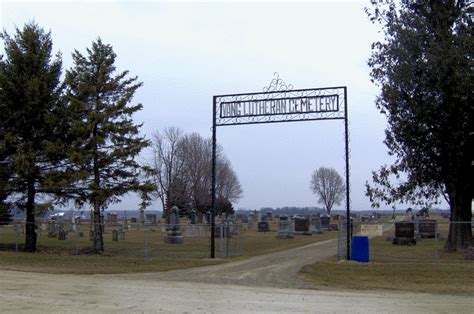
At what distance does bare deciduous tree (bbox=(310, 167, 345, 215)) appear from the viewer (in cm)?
11325

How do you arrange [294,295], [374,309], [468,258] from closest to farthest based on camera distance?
[374,309], [294,295], [468,258]

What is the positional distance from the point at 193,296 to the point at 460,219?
17873 mm

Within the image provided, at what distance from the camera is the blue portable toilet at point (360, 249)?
63.8ft

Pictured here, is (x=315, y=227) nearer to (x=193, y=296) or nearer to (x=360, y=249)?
(x=360, y=249)

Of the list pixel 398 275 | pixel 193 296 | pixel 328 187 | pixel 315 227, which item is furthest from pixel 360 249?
pixel 328 187

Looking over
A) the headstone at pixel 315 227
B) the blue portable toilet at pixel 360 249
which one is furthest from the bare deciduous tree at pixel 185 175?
the blue portable toilet at pixel 360 249

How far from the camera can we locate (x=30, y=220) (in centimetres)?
2720

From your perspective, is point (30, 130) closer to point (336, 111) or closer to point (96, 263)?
point (96, 263)

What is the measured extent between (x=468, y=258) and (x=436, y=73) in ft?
24.6

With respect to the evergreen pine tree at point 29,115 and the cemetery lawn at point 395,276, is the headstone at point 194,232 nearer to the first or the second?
the evergreen pine tree at point 29,115

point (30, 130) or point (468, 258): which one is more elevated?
point (30, 130)

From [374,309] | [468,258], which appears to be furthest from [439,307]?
[468,258]

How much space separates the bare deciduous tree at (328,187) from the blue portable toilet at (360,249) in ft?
310

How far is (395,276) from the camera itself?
51.9 ft
